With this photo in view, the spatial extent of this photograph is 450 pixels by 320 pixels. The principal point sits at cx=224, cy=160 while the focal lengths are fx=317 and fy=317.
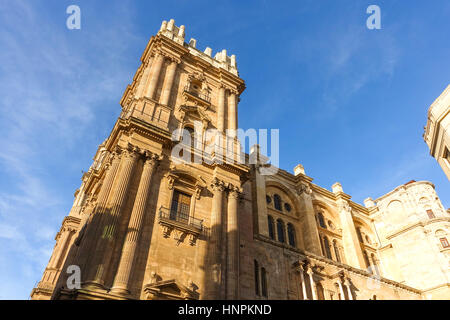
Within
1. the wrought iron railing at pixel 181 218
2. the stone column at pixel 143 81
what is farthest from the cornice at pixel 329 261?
the stone column at pixel 143 81

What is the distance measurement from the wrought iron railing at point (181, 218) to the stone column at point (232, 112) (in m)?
9.32

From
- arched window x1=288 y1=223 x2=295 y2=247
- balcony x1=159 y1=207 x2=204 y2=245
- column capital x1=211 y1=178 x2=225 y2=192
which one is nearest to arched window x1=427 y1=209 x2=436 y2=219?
arched window x1=288 y1=223 x2=295 y2=247

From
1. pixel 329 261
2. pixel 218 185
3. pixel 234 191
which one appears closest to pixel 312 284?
pixel 329 261

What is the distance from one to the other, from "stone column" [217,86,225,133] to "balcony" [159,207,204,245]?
8.96 m

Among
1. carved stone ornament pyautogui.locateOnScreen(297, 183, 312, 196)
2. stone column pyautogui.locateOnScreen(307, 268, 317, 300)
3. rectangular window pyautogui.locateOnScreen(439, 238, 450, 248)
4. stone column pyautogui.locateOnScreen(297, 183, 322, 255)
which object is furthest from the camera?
carved stone ornament pyautogui.locateOnScreen(297, 183, 312, 196)

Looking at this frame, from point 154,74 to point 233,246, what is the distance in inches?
586

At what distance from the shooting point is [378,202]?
41969mm

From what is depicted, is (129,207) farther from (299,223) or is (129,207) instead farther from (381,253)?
(381,253)

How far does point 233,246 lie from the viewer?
62.6 ft

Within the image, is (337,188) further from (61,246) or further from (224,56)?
(61,246)

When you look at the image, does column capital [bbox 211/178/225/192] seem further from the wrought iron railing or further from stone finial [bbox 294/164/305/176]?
stone finial [bbox 294/164/305/176]

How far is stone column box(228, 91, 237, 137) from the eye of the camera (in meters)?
27.1
